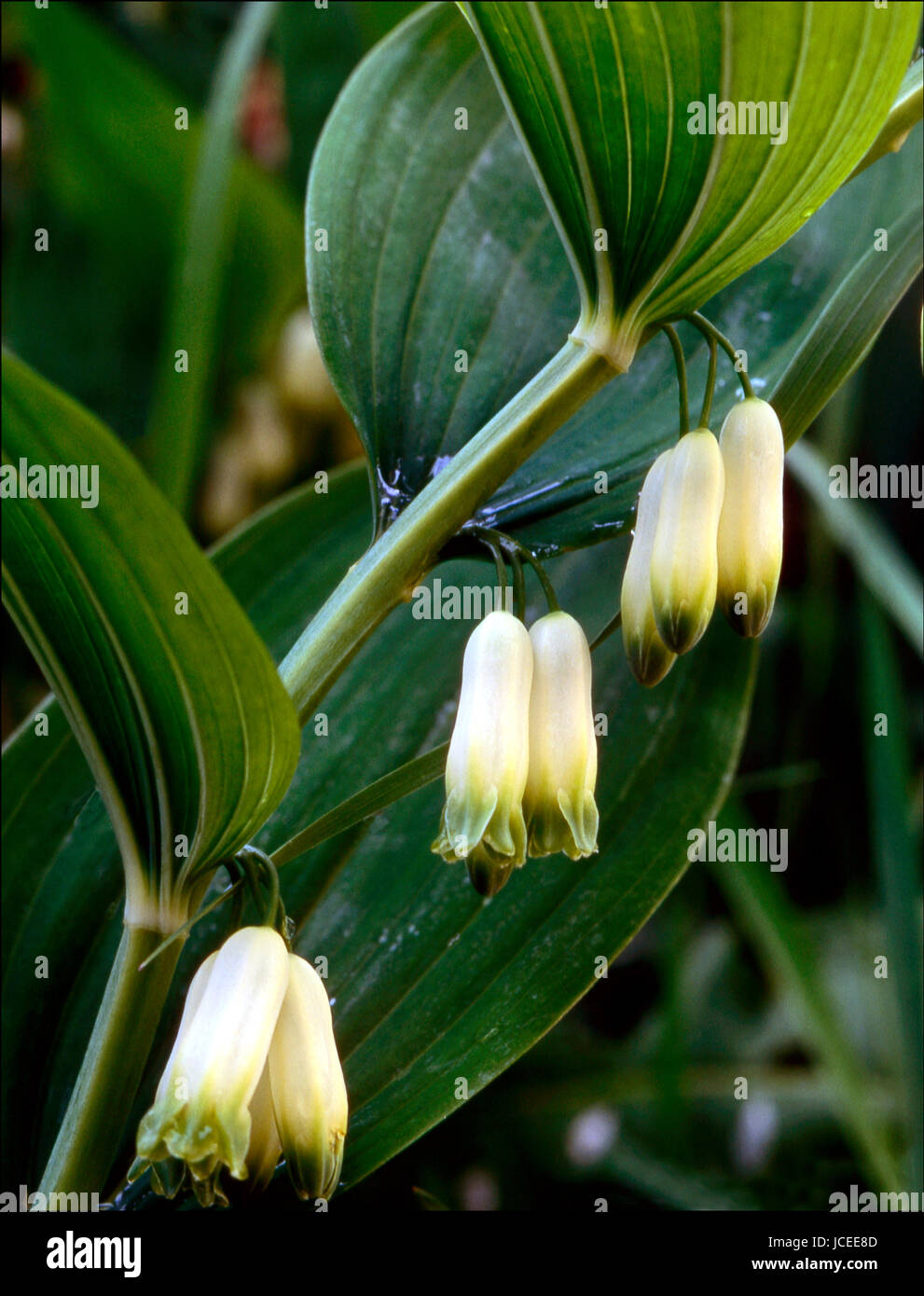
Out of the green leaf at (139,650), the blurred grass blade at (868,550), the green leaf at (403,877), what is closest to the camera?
the green leaf at (139,650)

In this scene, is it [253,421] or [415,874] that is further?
[253,421]

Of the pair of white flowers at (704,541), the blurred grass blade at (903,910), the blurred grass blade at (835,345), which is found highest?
the blurred grass blade at (835,345)

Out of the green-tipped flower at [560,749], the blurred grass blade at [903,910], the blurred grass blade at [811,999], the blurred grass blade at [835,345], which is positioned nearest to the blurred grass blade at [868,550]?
the blurred grass blade at [903,910]

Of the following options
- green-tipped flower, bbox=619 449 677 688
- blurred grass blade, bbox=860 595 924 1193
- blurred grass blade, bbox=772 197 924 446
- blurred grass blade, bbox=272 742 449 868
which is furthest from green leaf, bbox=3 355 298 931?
blurred grass blade, bbox=860 595 924 1193

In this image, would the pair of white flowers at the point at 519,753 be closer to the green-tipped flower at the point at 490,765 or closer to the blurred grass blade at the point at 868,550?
the green-tipped flower at the point at 490,765

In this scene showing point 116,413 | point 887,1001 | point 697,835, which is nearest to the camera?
point 697,835

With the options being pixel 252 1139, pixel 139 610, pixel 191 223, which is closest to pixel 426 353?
pixel 139 610

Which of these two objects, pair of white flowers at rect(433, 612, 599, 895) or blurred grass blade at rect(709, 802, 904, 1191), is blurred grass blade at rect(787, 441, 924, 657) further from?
pair of white flowers at rect(433, 612, 599, 895)
